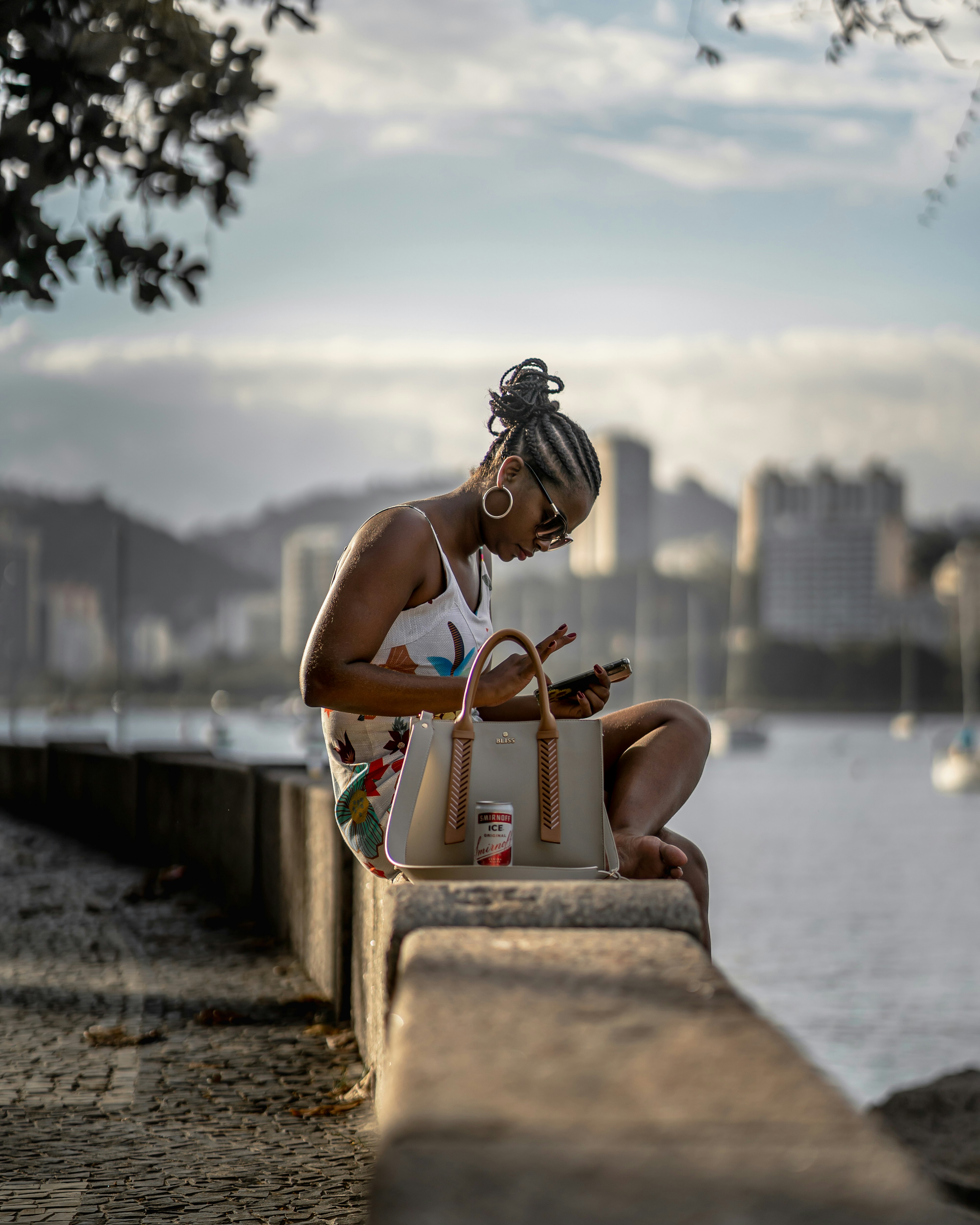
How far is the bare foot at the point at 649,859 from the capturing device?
320 centimetres

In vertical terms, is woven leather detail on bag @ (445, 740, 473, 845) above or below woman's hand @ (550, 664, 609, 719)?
below

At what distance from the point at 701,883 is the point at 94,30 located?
194 inches

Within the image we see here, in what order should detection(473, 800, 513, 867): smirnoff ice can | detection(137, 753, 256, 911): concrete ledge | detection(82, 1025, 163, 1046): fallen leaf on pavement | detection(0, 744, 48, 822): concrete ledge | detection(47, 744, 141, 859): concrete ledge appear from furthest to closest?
1. detection(0, 744, 48, 822): concrete ledge
2. detection(47, 744, 141, 859): concrete ledge
3. detection(137, 753, 256, 911): concrete ledge
4. detection(82, 1025, 163, 1046): fallen leaf on pavement
5. detection(473, 800, 513, 867): smirnoff ice can

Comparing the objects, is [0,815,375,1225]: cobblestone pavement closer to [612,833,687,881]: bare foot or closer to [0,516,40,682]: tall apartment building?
[612,833,687,881]: bare foot

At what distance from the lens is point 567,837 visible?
3.12 m

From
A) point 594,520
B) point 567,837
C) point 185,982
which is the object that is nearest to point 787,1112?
point 567,837

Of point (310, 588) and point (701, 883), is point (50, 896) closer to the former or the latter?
point (701, 883)

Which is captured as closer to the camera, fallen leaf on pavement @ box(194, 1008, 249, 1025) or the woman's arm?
the woman's arm

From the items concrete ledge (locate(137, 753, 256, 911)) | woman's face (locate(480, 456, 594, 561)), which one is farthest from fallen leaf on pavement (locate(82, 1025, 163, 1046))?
concrete ledge (locate(137, 753, 256, 911))

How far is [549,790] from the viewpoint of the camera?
311cm

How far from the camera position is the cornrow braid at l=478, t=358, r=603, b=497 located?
3.72m

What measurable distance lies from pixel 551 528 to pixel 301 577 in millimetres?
126063

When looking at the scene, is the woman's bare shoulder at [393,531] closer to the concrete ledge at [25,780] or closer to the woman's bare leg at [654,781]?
the woman's bare leg at [654,781]

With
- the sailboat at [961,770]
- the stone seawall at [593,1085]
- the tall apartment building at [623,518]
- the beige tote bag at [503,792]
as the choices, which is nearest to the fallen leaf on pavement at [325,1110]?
the stone seawall at [593,1085]
